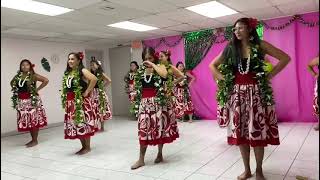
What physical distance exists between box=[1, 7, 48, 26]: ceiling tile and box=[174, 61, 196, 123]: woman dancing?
323 centimetres

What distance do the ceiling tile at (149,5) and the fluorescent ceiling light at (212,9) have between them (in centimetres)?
40

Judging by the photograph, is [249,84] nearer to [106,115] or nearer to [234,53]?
[234,53]

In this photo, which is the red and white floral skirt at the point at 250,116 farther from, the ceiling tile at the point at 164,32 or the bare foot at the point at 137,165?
the ceiling tile at the point at 164,32

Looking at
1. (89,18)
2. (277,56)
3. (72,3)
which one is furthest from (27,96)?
(277,56)

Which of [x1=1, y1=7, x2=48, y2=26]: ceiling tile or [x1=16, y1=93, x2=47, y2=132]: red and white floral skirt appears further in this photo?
[x1=16, y1=93, x2=47, y2=132]: red and white floral skirt

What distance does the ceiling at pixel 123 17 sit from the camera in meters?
4.44

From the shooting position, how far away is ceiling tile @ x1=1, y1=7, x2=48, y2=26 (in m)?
4.48

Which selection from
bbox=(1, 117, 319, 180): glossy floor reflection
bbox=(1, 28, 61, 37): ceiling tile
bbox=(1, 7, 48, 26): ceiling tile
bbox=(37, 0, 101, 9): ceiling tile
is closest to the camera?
bbox=(1, 117, 319, 180): glossy floor reflection

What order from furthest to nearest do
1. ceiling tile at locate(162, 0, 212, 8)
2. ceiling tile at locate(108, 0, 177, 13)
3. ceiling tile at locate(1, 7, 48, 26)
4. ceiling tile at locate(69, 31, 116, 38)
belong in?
ceiling tile at locate(69, 31, 116, 38), ceiling tile at locate(1, 7, 48, 26), ceiling tile at locate(162, 0, 212, 8), ceiling tile at locate(108, 0, 177, 13)

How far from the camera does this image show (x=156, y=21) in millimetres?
5664

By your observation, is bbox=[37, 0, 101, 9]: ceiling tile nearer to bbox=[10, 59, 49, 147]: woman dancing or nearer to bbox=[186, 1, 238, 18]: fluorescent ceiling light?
bbox=[10, 59, 49, 147]: woman dancing

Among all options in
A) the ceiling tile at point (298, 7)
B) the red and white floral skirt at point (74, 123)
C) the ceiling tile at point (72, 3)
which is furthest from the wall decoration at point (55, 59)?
the ceiling tile at point (298, 7)

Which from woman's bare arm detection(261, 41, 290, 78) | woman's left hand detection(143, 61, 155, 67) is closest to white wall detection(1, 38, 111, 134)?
woman's left hand detection(143, 61, 155, 67)

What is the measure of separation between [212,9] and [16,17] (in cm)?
319
